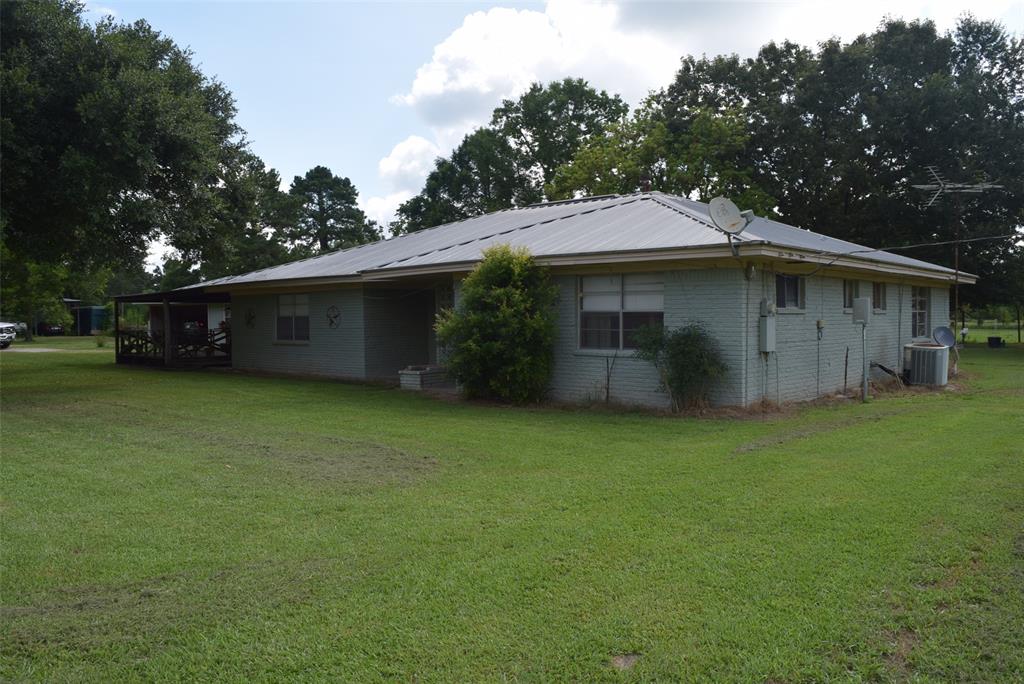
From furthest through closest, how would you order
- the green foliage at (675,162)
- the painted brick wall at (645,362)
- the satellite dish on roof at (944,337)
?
the green foliage at (675,162)
the satellite dish on roof at (944,337)
the painted brick wall at (645,362)

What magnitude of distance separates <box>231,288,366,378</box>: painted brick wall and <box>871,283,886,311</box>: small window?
36.6ft

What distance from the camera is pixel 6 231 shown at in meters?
13.9

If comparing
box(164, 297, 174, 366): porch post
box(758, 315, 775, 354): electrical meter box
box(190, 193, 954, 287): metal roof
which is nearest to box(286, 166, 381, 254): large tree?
box(164, 297, 174, 366): porch post

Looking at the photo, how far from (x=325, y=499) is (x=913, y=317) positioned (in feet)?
55.0

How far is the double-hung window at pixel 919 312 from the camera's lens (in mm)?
18156

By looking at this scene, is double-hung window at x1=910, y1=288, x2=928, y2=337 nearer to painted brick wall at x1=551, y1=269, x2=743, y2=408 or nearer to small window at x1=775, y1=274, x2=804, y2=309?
small window at x1=775, y1=274, x2=804, y2=309

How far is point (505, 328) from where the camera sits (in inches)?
473

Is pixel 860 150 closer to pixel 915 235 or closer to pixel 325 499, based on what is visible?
pixel 915 235

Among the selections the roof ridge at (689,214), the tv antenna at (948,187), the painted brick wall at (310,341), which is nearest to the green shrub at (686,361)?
the roof ridge at (689,214)

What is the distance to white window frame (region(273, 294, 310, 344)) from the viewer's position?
60.1 ft

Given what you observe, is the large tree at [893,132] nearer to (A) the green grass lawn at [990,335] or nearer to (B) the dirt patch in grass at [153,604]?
(A) the green grass lawn at [990,335]

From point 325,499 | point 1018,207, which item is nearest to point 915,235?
point 1018,207

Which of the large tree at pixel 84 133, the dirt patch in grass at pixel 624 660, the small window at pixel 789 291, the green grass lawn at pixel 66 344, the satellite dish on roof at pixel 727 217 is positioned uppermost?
the large tree at pixel 84 133

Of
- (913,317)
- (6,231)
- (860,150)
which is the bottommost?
(913,317)
